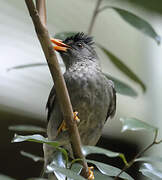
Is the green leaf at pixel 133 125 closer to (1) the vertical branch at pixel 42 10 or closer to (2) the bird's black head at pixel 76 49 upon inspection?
(1) the vertical branch at pixel 42 10

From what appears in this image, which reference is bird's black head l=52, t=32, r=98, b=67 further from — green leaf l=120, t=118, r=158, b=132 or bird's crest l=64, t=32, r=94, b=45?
green leaf l=120, t=118, r=158, b=132

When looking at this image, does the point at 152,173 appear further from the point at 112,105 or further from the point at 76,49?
the point at 76,49

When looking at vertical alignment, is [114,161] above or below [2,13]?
below

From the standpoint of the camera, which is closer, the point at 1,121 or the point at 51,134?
the point at 51,134

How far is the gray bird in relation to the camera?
2402mm

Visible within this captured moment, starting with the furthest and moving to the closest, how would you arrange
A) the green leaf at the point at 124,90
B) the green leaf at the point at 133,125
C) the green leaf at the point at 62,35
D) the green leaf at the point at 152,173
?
the green leaf at the point at 62,35
the green leaf at the point at 124,90
the green leaf at the point at 152,173
the green leaf at the point at 133,125

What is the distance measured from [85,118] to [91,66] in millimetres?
394

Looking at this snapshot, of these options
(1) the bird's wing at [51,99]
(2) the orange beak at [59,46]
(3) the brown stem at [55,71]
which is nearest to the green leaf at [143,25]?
(2) the orange beak at [59,46]

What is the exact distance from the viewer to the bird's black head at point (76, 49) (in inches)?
106

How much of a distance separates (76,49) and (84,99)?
51 centimetres

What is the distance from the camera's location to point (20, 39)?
155 inches

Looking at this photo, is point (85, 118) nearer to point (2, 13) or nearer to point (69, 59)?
point (69, 59)

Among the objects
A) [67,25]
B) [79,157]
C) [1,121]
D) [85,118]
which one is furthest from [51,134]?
[67,25]

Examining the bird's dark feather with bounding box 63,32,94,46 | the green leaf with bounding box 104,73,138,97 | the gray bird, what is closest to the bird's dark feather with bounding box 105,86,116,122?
the gray bird
